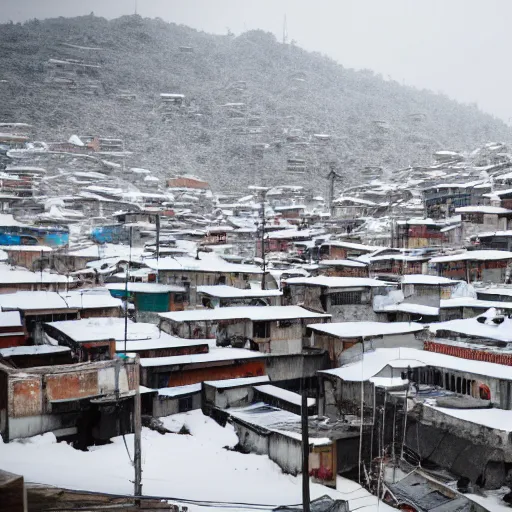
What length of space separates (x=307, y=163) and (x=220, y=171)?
1158 centimetres

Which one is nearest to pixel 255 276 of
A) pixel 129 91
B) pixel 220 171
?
pixel 220 171

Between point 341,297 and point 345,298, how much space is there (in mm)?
182

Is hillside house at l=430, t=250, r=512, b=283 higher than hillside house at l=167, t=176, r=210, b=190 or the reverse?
the reverse

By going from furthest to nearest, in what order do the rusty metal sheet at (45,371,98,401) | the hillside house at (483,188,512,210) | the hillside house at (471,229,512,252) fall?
the hillside house at (483,188,512,210) → the hillside house at (471,229,512,252) → the rusty metal sheet at (45,371,98,401)

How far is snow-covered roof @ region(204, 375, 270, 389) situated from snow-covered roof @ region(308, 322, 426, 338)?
2.55 m

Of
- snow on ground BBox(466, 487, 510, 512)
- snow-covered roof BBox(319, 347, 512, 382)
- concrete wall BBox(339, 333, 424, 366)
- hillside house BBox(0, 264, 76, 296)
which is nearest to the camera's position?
snow on ground BBox(466, 487, 510, 512)

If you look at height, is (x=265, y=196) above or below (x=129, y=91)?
below

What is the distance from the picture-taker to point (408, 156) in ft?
280

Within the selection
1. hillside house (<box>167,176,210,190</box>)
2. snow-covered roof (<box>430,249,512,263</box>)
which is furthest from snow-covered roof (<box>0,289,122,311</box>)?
hillside house (<box>167,176,210,190</box>)

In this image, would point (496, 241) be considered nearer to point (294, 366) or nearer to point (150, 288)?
point (294, 366)

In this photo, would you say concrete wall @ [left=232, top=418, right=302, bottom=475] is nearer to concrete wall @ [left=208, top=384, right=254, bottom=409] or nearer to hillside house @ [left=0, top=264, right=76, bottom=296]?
concrete wall @ [left=208, top=384, right=254, bottom=409]

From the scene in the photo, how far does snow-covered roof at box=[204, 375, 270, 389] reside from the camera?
55.2 ft

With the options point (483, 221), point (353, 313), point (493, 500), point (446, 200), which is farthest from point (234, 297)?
point (446, 200)

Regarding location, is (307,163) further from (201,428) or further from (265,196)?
(201,428)
